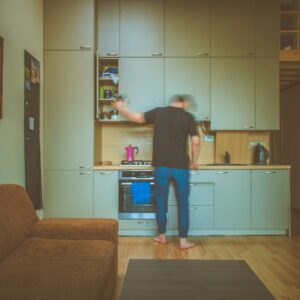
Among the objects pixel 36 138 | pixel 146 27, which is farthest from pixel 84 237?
pixel 146 27

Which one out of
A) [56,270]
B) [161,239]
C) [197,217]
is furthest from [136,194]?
[56,270]

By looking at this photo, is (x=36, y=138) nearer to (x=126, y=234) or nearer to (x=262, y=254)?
(x=126, y=234)

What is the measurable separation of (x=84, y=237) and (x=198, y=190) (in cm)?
201

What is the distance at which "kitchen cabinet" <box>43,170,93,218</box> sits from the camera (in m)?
3.92

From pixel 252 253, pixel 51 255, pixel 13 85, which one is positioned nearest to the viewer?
pixel 51 255

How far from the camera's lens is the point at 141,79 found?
424 cm

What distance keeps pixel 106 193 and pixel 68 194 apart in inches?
17.2

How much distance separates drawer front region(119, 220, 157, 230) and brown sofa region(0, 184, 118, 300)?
1600 millimetres

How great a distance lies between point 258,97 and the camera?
14.0 feet

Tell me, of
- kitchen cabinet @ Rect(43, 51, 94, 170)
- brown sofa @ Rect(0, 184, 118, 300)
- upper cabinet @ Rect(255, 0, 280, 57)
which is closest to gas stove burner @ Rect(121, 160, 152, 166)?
kitchen cabinet @ Rect(43, 51, 94, 170)

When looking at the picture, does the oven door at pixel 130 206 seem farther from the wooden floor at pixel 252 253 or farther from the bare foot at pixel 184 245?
the bare foot at pixel 184 245

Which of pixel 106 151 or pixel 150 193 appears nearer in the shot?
pixel 150 193

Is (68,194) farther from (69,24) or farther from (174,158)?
(69,24)

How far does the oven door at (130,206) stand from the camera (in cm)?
395
